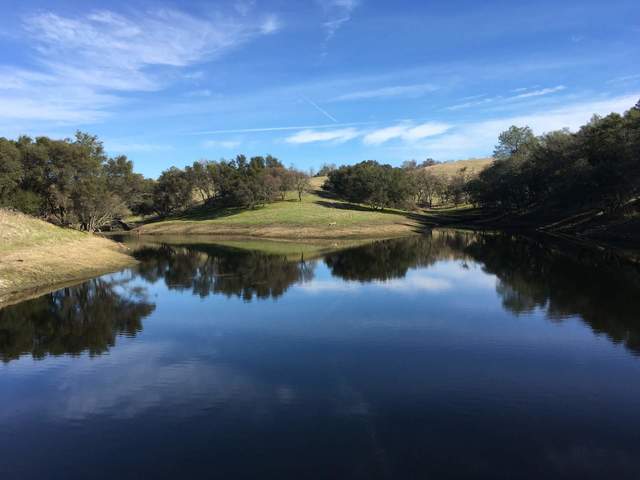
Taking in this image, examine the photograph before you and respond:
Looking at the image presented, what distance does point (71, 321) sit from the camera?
2794 centimetres

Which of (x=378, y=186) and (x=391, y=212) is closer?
(x=378, y=186)

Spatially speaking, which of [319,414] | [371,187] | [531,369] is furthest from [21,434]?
[371,187]

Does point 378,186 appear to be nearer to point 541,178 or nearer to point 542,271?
point 541,178

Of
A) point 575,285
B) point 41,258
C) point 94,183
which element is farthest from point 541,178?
point 41,258

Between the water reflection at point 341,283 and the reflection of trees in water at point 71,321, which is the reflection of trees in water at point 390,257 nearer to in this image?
the water reflection at point 341,283

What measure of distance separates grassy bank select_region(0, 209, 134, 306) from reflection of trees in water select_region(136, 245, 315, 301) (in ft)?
17.2

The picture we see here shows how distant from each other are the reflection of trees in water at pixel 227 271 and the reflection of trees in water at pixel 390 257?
4195 mm

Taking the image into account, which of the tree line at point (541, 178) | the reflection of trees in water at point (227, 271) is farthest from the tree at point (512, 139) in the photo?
the reflection of trees in water at point (227, 271)

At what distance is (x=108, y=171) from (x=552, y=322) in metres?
87.9

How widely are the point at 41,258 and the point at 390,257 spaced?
1498 inches

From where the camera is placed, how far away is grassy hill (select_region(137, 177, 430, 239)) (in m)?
96.4

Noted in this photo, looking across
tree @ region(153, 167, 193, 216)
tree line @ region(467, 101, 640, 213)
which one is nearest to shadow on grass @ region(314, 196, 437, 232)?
tree line @ region(467, 101, 640, 213)

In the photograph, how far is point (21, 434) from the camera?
13.9m

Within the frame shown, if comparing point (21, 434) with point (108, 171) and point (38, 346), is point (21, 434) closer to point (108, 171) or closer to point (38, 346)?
point (38, 346)
